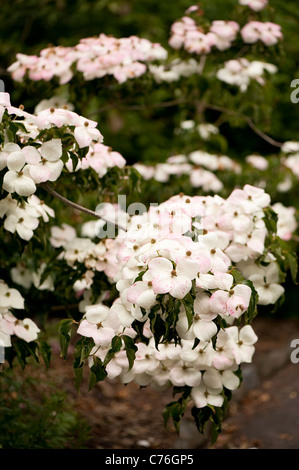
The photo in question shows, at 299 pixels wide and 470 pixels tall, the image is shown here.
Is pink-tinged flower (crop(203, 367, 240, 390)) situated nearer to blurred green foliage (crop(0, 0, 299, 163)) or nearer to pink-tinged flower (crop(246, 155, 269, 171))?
blurred green foliage (crop(0, 0, 299, 163))

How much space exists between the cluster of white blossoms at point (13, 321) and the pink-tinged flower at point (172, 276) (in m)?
0.63

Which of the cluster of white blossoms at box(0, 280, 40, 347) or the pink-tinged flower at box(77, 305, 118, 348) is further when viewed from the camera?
the cluster of white blossoms at box(0, 280, 40, 347)

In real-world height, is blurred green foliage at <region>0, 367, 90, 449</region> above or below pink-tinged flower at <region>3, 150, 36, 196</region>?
below

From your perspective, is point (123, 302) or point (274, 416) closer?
point (123, 302)

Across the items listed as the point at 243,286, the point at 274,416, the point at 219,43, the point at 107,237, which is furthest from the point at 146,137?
the point at 243,286

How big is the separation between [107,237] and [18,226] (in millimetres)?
409

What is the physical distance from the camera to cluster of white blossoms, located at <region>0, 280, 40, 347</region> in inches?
74.2

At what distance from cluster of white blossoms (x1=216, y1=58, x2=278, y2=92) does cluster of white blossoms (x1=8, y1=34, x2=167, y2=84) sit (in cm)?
40

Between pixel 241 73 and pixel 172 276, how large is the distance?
5.46ft

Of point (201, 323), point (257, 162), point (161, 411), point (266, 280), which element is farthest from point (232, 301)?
point (257, 162)

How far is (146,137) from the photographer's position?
479cm

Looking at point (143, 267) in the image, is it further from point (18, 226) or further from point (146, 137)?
point (146, 137)

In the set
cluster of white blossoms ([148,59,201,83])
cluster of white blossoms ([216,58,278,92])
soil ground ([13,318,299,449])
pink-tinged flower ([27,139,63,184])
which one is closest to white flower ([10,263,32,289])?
soil ground ([13,318,299,449])

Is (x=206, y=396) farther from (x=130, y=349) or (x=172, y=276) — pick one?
(x=172, y=276)
